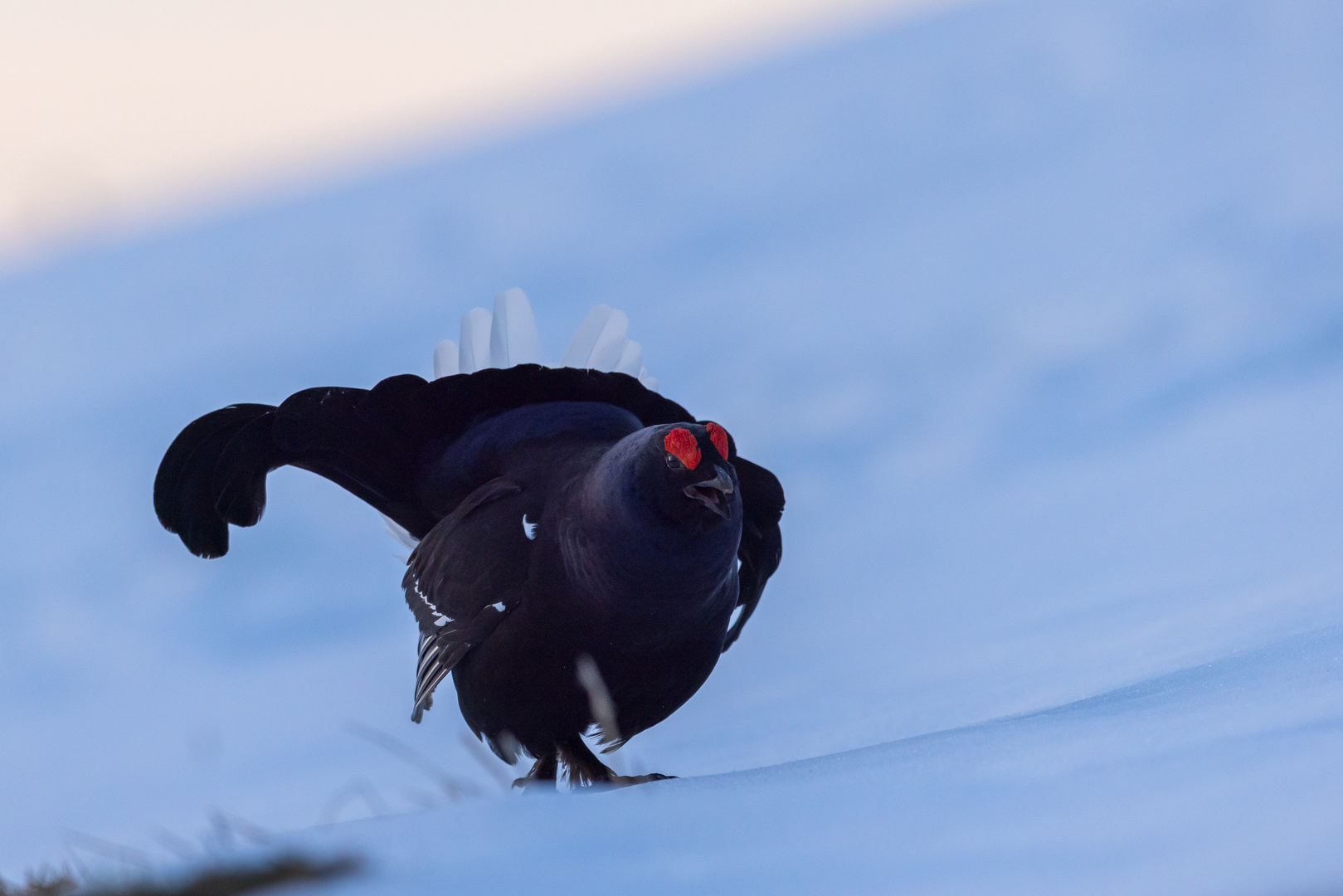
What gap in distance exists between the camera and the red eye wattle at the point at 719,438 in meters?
2.57

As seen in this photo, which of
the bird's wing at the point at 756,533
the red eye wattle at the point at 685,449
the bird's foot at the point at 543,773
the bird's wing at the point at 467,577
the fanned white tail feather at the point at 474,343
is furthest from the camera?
the fanned white tail feather at the point at 474,343

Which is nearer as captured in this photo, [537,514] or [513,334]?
[537,514]

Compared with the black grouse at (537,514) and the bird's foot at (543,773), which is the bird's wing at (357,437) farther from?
the bird's foot at (543,773)

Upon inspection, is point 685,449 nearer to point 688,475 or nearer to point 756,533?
point 688,475

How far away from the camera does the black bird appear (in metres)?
2.59

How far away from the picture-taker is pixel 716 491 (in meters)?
2.52

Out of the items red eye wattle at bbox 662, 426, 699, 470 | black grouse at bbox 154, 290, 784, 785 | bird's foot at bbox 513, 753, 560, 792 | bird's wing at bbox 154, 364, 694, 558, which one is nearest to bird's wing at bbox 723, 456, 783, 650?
black grouse at bbox 154, 290, 784, 785

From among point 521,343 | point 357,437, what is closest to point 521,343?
point 521,343

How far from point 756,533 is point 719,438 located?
946 millimetres

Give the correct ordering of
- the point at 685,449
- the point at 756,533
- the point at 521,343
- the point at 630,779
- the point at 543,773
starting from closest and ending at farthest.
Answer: the point at 685,449 → the point at 630,779 → the point at 543,773 → the point at 756,533 → the point at 521,343

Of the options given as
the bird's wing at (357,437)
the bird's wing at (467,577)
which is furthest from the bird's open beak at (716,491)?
the bird's wing at (357,437)

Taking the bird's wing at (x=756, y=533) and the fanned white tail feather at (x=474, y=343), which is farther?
the fanned white tail feather at (x=474, y=343)

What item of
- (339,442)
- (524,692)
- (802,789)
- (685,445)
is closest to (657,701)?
(524,692)

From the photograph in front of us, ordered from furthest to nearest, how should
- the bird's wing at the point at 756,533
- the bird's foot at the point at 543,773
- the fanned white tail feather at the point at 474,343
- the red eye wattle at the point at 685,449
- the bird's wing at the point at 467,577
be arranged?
the fanned white tail feather at the point at 474,343, the bird's wing at the point at 756,533, the bird's foot at the point at 543,773, the bird's wing at the point at 467,577, the red eye wattle at the point at 685,449
